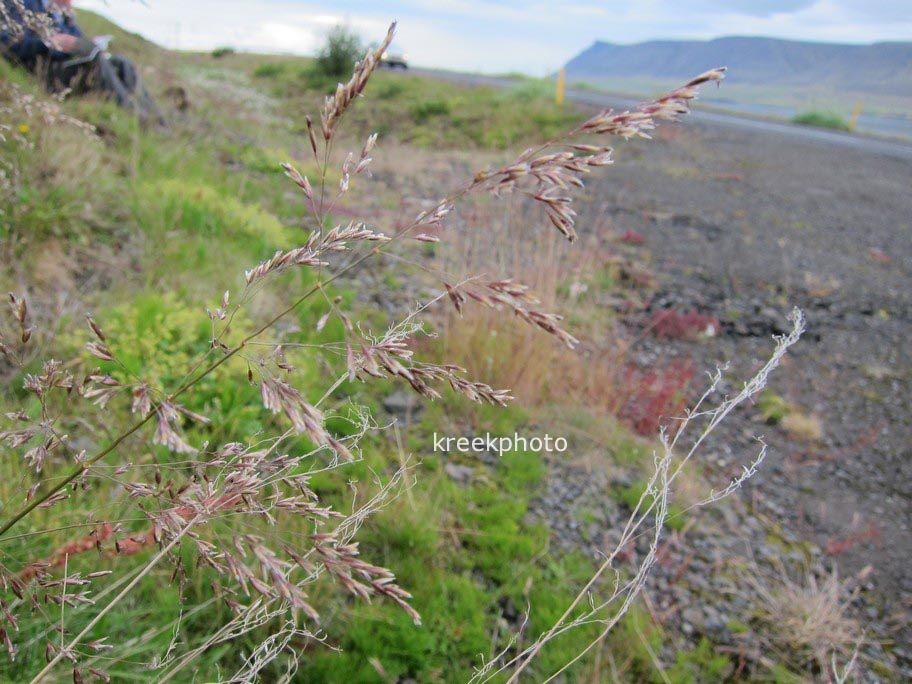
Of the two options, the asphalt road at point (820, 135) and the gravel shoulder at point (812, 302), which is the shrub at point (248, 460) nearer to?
the gravel shoulder at point (812, 302)

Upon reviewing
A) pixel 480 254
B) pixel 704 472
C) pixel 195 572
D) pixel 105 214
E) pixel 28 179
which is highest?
pixel 28 179

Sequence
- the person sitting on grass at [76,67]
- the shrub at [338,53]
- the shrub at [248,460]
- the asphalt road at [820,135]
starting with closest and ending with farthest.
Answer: the shrub at [248,460] → the person sitting on grass at [76,67] → the asphalt road at [820,135] → the shrub at [338,53]

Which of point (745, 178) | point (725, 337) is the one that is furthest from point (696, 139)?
point (725, 337)

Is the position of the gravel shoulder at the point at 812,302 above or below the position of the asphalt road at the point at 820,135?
below

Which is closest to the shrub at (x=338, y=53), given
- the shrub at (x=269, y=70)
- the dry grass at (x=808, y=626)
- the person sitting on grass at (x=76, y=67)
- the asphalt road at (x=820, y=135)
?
the shrub at (x=269, y=70)

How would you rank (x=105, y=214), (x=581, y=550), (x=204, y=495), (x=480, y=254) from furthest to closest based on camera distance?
1. (x=480, y=254)
2. (x=105, y=214)
3. (x=581, y=550)
4. (x=204, y=495)

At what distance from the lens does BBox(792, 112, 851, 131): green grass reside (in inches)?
1015

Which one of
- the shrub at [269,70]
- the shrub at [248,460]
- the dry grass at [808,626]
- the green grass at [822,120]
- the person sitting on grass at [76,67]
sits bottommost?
the dry grass at [808,626]

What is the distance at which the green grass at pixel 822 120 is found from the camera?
1015 inches

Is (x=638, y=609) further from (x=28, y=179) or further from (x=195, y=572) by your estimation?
(x=28, y=179)

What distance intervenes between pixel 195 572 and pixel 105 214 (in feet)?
12.7

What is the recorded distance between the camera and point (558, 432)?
4402 mm

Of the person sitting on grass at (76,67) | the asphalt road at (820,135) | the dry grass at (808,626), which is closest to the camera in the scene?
the dry grass at (808,626)

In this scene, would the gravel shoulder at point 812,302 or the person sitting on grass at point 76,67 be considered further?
the person sitting on grass at point 76,67
